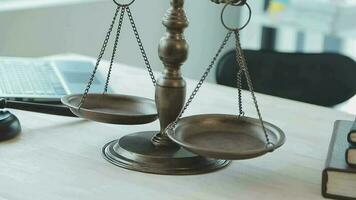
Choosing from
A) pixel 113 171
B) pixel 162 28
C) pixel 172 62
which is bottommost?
pixel 162 28

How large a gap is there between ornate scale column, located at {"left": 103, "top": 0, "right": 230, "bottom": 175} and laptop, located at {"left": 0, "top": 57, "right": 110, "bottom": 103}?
32 cm

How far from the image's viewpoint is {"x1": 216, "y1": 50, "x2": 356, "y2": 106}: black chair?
190 cm

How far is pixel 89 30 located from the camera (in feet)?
7.88

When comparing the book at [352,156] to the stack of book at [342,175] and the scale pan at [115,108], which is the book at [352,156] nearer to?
the stack of book at [342,175]

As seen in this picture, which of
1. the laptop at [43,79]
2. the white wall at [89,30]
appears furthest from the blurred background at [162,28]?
the laptop at [43,79]

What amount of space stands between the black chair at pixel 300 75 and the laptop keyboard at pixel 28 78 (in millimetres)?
601

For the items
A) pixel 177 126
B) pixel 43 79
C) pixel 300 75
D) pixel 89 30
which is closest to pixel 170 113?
pixel 177 126

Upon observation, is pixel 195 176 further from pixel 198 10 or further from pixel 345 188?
pixel 198 10

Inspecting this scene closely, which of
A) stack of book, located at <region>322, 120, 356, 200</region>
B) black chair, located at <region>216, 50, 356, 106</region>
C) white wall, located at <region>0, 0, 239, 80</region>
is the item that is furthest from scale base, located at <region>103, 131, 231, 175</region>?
white wall, located at <region>0, 0, 239, 80</region>

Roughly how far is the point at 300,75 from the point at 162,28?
0.93m

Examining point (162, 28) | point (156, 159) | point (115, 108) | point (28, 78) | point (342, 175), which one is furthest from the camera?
point (162, 28)

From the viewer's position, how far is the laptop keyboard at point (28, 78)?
1406 millimetres

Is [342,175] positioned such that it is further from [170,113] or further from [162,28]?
[162,28]

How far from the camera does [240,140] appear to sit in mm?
1062
